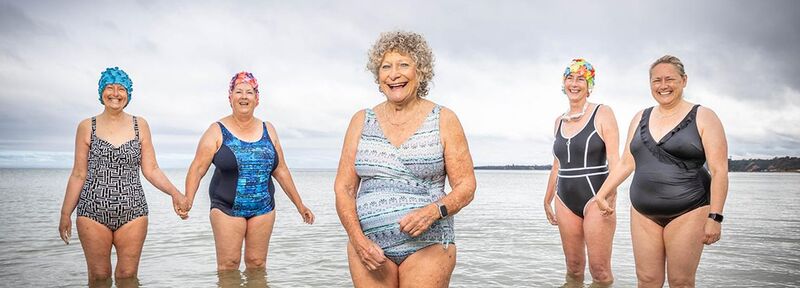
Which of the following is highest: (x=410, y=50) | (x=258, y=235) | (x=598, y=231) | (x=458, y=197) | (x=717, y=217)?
(x=410, y=50)


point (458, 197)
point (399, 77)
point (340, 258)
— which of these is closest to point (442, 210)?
point (458, 197)

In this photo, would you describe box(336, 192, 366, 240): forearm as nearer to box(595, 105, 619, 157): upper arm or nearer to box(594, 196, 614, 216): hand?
box(594, 196, 614, 216): hand

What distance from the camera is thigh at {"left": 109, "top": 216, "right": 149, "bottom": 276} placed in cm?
501

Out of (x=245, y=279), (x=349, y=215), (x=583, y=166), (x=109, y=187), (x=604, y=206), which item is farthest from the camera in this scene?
(x=245, y=279)

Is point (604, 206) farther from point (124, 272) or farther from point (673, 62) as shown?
point (124, 272)

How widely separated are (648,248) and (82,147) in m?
5.47

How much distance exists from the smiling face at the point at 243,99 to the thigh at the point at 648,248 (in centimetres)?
424

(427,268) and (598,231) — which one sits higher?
(427,268)

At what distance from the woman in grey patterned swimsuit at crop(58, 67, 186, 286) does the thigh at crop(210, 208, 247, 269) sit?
2.46ft

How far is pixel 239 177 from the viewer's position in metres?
5.55

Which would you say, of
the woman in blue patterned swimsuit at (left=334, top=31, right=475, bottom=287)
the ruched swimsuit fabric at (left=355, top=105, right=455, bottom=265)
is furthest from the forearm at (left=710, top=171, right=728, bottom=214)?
the ruched swimsuit fabric at (left=355, top=105, right=455, bottom=265)

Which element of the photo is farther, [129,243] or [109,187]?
[129,243]

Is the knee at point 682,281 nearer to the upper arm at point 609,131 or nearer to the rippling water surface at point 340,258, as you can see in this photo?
the upper arm at point 609,131

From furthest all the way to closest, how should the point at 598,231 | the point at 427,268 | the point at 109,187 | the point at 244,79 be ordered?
the point at 244,79 → the point at 598,231 → the point at 109,187 → the point at 427,268
